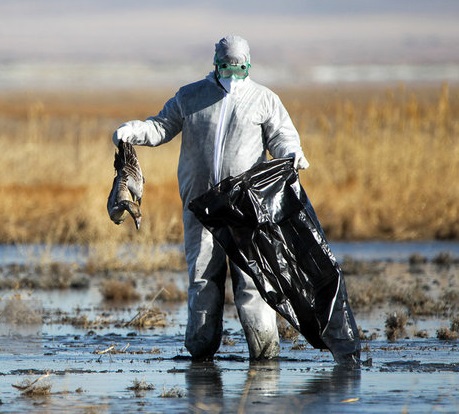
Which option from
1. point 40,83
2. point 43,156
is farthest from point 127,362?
→ point 40,83

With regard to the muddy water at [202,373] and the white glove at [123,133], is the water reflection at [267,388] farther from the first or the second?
the white glove at [123,133]

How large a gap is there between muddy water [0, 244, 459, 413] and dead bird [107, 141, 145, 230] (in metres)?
1.10

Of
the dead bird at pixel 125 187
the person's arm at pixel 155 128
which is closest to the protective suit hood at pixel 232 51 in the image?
the person's arm at pixel 155 128

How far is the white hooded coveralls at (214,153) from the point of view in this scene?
1066cm

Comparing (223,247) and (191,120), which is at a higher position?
(191,120)

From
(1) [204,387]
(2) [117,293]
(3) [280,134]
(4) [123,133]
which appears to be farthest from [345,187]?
(1) [204,387]

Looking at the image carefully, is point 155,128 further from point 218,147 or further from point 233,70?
point 233,70

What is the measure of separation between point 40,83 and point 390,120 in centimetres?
7797

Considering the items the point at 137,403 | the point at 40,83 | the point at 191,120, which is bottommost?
the point at 137,403

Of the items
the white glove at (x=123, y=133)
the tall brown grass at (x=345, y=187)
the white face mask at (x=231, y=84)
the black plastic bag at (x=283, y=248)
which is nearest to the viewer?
the black plastic bag at (x=283, y=248)

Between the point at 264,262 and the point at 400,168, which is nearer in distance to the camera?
the point at 264,262

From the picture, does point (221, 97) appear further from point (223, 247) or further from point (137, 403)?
point (137, 403)

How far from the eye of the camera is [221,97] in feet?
35.1

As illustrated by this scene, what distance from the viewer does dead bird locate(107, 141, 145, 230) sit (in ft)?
35.2
